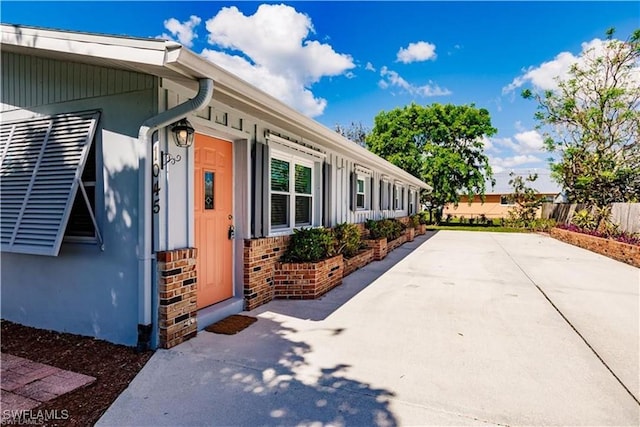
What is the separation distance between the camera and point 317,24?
10.6 meters

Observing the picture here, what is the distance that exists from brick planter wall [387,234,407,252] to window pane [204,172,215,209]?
7359 millimetres

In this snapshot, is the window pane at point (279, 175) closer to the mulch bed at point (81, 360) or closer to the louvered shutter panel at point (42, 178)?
the louvered shutter panel at point (42, 178)

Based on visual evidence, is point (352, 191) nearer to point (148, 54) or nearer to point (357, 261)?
point (357, 261)

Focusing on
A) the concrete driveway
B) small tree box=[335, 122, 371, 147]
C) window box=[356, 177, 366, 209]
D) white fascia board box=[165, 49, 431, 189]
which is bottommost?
the concrete driveway

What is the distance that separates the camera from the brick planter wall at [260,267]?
468cm

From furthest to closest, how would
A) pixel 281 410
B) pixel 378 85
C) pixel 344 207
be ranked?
pixel 378 85 → pixel 344 207 → pixel 281 410

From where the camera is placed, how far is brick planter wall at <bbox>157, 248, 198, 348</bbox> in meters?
3.30

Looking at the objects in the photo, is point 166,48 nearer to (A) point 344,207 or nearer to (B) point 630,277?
(A) point 344,207

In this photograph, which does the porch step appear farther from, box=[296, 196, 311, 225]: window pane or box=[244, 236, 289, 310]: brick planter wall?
box=[296, 196, 311, 225]: window pane

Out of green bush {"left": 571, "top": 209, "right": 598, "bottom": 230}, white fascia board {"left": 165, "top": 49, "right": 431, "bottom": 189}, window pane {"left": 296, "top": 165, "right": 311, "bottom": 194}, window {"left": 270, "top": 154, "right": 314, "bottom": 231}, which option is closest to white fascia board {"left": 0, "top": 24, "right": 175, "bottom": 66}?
white fascia board {"left": 165, "top": 49, "right": 431, "bottom": 189}

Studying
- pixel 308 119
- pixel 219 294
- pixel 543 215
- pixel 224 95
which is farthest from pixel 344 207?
pixel 543 215

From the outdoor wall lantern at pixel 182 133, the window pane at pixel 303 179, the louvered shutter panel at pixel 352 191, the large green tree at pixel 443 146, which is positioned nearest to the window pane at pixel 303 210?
the window pane at pixel 303 179

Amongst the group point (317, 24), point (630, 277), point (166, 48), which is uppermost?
point (317, 24)

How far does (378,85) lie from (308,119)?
1411 centimetres
